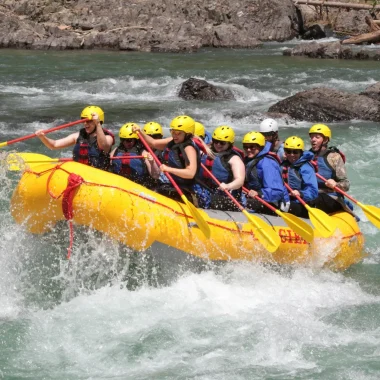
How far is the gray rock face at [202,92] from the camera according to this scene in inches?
637

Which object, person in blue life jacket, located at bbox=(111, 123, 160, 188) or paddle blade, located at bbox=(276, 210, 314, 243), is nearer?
paddle blade, located at bbox=(276, 210, 314, 243)

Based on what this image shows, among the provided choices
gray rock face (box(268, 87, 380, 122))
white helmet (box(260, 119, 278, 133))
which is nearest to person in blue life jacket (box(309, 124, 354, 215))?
white helmet (box(260, 119, 278, 133))

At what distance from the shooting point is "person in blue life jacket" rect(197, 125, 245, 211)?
6.77m

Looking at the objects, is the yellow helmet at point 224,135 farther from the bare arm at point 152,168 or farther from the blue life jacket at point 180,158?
the bare arm at point 152,168

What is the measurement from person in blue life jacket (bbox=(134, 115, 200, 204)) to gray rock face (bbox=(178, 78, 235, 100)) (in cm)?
952

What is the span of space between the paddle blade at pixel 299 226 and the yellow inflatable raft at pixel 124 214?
0.21 meters

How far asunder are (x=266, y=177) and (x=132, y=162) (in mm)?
1295

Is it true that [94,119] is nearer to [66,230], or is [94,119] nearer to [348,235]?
[66,230]

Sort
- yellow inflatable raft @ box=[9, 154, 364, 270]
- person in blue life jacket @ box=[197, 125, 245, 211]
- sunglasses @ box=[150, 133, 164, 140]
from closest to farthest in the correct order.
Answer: yellow inflatable raft @ box=[9, 154, 364, 270] < person in blue life jacket @ box=[197, 125, 245, 211] < sunglasses @ box=[150, 133, 164, 140]

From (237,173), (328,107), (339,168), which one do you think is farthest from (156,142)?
(328,107)

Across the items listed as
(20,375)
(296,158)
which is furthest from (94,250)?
A: (296,158)

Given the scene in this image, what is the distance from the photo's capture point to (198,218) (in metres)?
6.23

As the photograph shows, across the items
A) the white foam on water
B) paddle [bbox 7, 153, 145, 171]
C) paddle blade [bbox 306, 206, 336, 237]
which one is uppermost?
paddle [bbox 7, 153, 145, 171]

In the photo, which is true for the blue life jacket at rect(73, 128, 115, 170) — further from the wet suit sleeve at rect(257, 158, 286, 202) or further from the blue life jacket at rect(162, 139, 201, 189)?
the wet suit sleeve at rect(257, 158, 286, 202)
